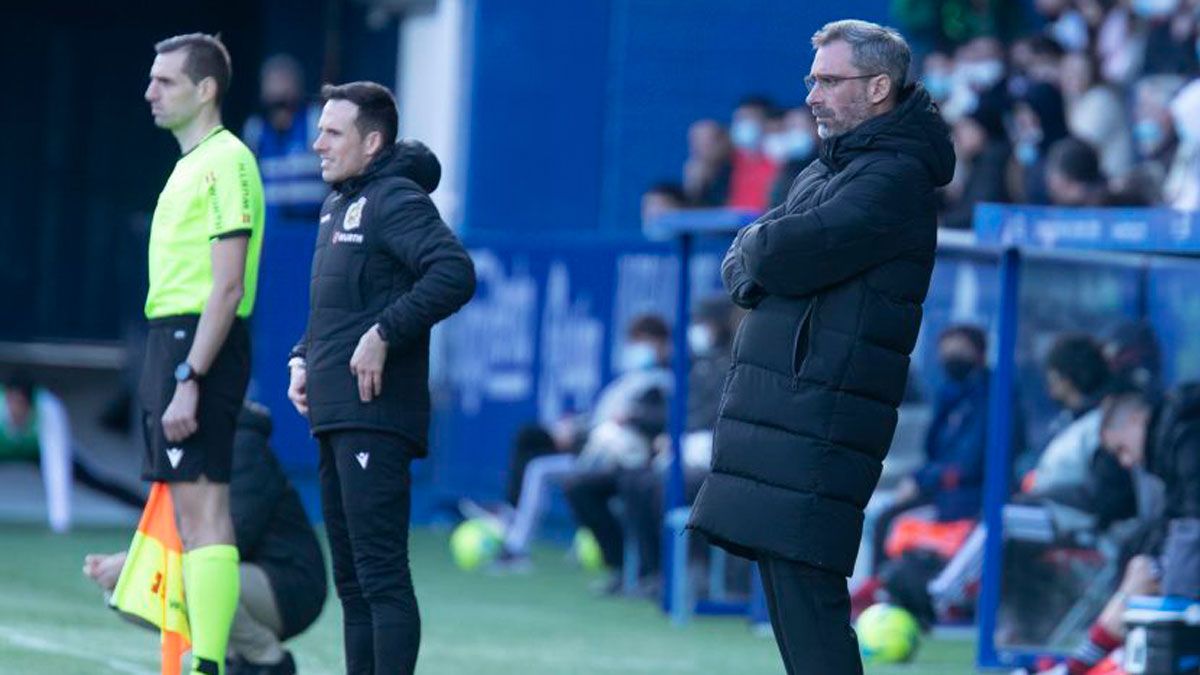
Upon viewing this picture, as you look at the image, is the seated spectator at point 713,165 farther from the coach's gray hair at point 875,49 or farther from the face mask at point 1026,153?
the coach's gray hair at point 875,49

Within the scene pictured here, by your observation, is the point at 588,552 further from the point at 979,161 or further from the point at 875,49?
the point at 875,49

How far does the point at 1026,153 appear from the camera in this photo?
14570 mm

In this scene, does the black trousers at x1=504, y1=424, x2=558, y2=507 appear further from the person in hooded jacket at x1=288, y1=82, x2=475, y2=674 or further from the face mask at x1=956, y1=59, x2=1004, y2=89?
the person in hooded jacket at x1=288, y1=82, x2=475, y2=674

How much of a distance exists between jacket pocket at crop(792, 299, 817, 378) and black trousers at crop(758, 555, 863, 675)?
47cm

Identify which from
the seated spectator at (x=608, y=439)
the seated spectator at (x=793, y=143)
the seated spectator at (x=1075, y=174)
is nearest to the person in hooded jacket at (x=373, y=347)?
the seated spectator at (x=1075, y=174)

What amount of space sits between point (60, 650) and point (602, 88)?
33.6 feet

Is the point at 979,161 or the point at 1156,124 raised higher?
Answer: the point at 1156,124

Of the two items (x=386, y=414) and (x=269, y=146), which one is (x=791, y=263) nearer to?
(x=386, y=414)

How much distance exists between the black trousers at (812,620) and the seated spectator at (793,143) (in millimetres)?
7839

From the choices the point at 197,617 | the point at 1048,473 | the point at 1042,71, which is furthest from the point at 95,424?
the point at 197,617

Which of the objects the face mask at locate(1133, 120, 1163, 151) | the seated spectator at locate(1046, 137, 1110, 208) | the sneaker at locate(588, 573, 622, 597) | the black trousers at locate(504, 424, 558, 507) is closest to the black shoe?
the sneaker at locate(588, 573, 622, 597)

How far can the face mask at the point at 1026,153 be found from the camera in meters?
14.4

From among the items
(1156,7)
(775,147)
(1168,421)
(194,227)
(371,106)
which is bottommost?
(1168,421)

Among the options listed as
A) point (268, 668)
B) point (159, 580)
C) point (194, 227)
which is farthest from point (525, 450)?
point (194, 227)
